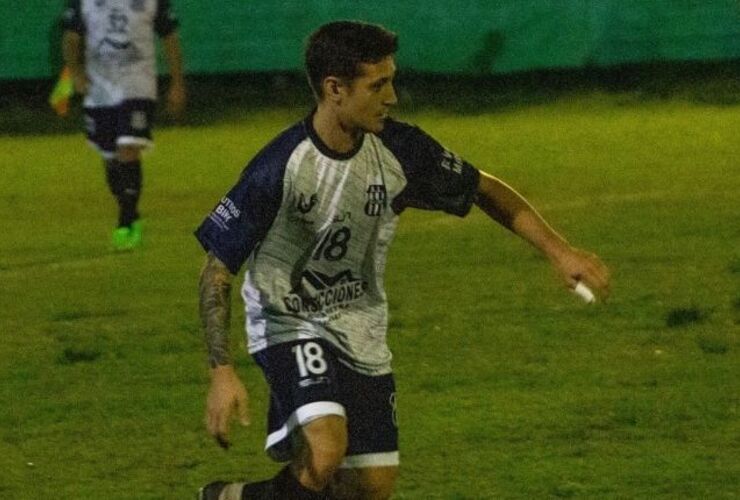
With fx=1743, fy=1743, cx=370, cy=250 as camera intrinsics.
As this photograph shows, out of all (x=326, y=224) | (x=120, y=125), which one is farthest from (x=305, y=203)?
(x=120, y=125)

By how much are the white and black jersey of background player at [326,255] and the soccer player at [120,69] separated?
655 cm

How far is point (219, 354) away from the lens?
14.1ft

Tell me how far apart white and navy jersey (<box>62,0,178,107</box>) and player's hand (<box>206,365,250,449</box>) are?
7.21m

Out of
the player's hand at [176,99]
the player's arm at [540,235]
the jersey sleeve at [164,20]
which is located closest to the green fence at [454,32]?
the jersey sleeve at [164,20]

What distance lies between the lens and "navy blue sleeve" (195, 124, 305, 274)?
443 cm

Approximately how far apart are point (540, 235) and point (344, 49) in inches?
28.8

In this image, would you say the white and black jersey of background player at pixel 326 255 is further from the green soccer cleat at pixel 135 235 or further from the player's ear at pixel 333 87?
the green soccer cleat at pixel 135 235

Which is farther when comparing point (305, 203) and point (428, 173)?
point (428, 173)

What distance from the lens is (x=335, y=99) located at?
14.6 ft

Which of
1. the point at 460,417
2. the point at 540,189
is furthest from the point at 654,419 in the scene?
the point at 540,189

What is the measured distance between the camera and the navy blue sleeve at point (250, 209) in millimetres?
4430

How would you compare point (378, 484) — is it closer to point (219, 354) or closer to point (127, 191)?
point (219, 354)

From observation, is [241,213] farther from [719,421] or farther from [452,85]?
[452,85]

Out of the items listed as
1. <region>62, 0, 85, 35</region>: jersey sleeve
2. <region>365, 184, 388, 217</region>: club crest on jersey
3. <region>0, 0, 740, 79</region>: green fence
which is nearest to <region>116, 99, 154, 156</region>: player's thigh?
<region>62, 0, 85, 35</region>: jersey sleeve
